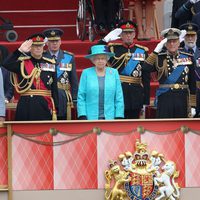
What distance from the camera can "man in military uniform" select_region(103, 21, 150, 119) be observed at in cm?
2162

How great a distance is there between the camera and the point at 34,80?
20641mm

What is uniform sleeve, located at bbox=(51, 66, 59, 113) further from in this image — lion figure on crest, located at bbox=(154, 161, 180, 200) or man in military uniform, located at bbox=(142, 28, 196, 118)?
lion figure on crest, located at bbox=(154, 161, 180, 200)

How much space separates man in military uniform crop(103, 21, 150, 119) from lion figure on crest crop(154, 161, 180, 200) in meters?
1.99

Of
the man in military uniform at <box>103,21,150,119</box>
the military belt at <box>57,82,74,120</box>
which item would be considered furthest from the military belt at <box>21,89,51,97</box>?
the man in military uniform at <box>103,21,150,119</box>

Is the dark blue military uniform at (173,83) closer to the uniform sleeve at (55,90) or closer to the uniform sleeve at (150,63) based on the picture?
the uniform sleeve at (150,63)

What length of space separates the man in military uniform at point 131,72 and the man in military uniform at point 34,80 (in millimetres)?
1208

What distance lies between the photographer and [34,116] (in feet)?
68.2

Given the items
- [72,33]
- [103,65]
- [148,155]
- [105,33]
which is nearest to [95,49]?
[103,65]

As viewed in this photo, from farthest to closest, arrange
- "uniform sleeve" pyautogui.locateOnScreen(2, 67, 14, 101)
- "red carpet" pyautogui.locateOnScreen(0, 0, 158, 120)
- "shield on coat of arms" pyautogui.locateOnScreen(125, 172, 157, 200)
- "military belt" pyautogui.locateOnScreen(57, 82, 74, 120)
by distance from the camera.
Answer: "red carpet" pyautogui.locateOnScreen(0, 0, 158, 120)
"uniform sleeve" pyautogui.locateOnScreen(2, 67, 14, 101)
"military belt" pyautogui.locateOnScreen(57, 82, 74, 120)
"shield on coat of arms" pyautogui.locateOnScreen(125, 172, 157, 200)

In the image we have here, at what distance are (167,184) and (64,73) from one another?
2.74m

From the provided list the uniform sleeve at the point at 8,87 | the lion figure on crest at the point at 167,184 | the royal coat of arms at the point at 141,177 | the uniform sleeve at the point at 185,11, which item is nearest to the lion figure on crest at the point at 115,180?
the royal coat of arms at the point at 141,177

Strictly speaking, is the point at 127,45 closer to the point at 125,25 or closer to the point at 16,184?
the point at 125,25

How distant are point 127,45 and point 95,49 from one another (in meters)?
1.20

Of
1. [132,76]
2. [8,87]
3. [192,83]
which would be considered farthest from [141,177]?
[8,87]
